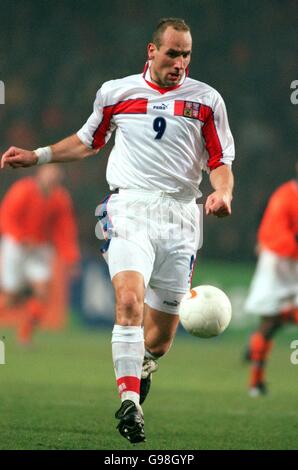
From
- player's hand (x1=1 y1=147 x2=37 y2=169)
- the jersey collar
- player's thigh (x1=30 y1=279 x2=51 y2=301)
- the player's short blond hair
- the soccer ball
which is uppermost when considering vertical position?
the player's short blond hair

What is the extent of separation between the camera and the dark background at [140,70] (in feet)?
49.4

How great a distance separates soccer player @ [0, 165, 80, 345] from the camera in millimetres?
12508

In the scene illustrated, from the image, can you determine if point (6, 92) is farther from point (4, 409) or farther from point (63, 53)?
point (4, 409)

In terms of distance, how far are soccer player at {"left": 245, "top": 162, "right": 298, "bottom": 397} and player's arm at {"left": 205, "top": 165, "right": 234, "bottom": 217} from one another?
3.35 meters

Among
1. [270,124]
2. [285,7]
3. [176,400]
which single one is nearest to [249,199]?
[270,124]

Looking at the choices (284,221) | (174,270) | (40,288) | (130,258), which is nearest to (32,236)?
(40,288)

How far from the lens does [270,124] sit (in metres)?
15.6

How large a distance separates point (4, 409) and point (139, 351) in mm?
1903

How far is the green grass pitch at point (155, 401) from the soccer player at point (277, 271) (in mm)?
573

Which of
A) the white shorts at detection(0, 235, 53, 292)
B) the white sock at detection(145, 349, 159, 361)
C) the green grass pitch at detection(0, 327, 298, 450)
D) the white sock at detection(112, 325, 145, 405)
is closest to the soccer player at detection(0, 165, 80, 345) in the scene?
the white shorts at detection(0, 235, 53, 292)

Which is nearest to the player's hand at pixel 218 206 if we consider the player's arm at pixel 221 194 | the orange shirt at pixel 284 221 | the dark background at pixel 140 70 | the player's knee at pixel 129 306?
the player's arm at pixel 221 194

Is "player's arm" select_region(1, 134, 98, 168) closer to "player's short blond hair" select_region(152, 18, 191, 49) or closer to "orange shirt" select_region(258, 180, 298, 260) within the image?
"player's short blond hair" select_region(152, 18, 191, 49)

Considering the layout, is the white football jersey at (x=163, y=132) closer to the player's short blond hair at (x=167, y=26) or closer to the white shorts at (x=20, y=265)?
the player's short blond hair at (x=167, y=26)

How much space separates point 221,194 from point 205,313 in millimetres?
651
